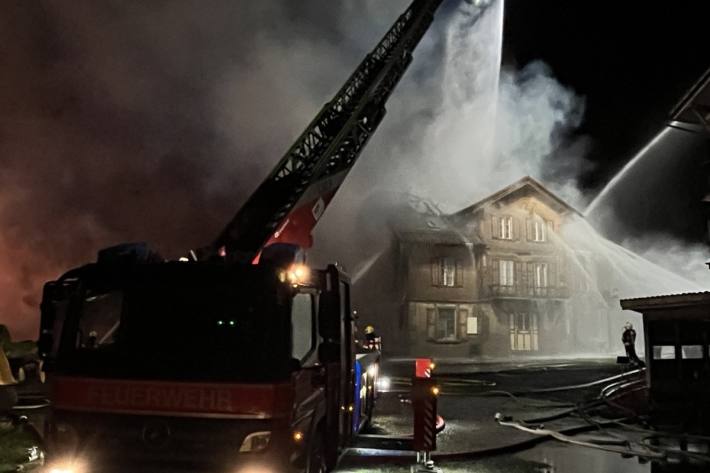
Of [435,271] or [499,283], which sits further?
[499,283]

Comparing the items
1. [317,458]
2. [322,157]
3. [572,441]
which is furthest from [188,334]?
[572,441]

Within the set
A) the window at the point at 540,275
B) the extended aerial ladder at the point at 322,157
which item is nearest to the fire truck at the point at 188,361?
the extended aerial ladder at the point at 322,157

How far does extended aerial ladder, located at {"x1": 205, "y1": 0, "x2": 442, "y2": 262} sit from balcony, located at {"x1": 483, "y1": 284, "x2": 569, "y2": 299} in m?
21.3

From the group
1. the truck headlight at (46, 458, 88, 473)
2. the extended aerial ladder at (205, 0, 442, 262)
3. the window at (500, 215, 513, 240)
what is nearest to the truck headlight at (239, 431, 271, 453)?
the truck headlight at (46, 458, 88, 473)

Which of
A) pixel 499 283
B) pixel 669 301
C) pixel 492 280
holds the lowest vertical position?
pixel 669 301

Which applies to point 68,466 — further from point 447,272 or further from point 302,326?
point 447,272

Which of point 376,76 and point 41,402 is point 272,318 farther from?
point 41,402

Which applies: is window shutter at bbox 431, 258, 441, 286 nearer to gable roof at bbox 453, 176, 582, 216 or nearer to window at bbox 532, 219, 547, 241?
gable roof at bbox 453, 176, 582, 216

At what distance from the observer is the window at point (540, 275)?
3251cm

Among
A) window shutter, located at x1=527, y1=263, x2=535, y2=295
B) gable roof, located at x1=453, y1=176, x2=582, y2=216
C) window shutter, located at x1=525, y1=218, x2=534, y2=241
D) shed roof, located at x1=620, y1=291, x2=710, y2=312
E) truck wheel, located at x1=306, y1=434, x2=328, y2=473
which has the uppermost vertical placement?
gable roof, located at x1=453, y1=176, x2=582, y2=216

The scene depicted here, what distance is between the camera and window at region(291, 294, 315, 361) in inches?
176

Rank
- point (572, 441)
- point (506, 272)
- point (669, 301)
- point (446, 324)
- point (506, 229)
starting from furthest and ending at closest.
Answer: point (506, 229) → point (506, 272) → point (446, 324) → point (669, 301) → point (572, 441)

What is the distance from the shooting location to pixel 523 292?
32.0m

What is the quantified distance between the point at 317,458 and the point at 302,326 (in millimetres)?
1477
